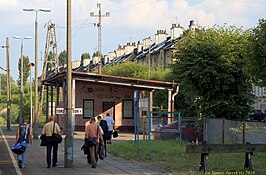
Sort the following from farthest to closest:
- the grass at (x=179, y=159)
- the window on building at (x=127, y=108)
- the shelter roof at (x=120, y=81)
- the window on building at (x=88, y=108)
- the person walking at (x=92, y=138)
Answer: the window on building at (x=127, y=108) < the window on building at (x=88, y=108) < the shelter roof at (x=120, y=81) < the person walking at (x=92, y=138) < the grass at (x=179, y=159)

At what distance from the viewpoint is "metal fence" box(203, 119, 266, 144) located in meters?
23.0

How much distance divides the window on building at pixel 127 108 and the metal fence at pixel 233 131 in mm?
19714

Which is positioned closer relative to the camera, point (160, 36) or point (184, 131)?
point (184, 131)

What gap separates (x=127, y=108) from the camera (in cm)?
4625

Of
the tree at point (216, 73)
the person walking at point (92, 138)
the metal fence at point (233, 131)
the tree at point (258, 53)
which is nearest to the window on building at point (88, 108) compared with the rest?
the tree at point (216, 73)

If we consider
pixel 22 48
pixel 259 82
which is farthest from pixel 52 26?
pixel 259 82

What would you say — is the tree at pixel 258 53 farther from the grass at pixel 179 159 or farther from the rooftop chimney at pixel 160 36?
the rooftop chimney at pixel 160 36

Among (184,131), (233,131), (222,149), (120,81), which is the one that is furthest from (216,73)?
(222,149)

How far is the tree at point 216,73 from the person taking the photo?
99.1ft

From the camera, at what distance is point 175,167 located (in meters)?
17.4

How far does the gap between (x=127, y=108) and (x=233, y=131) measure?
21.9m

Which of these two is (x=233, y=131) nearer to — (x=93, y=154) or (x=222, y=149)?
(x=93, y=154)

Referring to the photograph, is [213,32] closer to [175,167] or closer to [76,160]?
[76,160]

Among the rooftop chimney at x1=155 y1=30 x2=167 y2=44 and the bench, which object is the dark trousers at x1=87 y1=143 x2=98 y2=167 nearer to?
the bench
